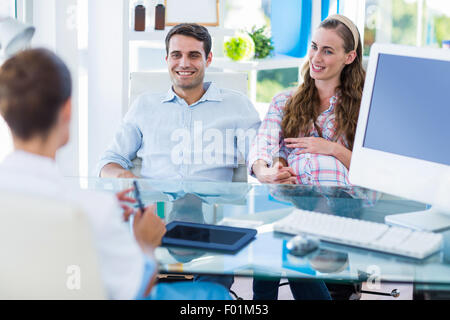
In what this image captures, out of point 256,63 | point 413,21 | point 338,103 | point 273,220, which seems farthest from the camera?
point 413,21

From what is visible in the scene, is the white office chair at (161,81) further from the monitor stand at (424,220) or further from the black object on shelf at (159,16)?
the monitor stand at (424,220)

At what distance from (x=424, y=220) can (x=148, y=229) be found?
2.70ft

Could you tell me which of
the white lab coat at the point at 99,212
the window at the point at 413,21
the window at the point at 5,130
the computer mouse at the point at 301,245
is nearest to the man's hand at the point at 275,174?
the computer mouse at the point at 301,245

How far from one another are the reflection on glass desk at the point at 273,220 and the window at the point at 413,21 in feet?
12.7

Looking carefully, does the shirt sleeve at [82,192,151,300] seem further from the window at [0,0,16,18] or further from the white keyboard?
the window at [0,0,16,18]

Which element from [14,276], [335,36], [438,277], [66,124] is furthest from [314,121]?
[14,276]

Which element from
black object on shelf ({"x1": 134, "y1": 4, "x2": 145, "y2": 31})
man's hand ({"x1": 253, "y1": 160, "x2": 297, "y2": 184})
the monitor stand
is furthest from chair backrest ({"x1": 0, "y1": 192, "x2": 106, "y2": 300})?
black object on shelf ({"x1": 134, "y1": 4, "x2": 145, "y2": 31})

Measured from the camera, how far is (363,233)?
162 cm

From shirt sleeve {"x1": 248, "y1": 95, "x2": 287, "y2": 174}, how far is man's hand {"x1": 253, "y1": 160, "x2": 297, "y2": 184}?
0.04 meters

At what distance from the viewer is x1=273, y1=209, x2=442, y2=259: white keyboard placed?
1527 mm

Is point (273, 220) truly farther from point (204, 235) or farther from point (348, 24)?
point (348, 24)

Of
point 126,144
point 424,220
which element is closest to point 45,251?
point 424,220

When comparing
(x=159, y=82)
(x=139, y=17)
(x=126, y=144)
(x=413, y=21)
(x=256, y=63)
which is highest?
(x=413, y=21)

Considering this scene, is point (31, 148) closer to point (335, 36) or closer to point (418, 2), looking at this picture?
point (335, 36)
